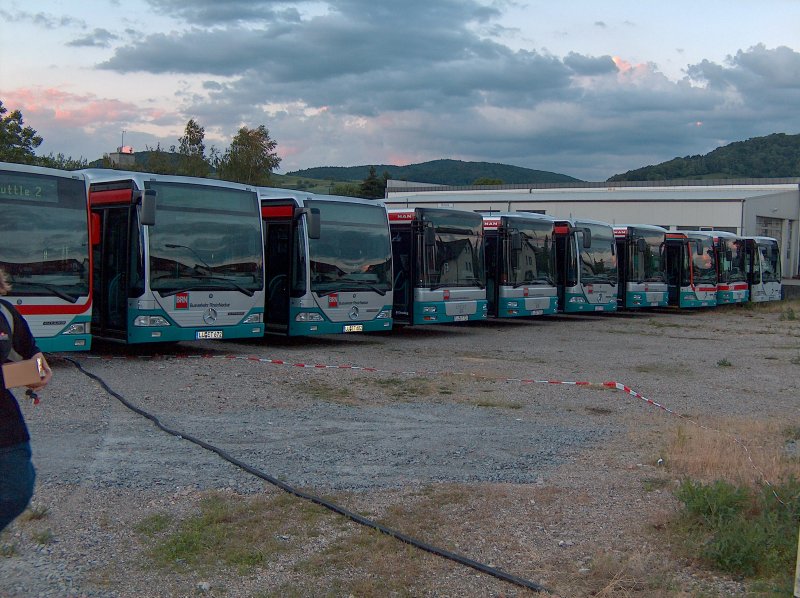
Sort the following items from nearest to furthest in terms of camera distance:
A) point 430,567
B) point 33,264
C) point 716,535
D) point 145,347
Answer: point 430,567 → point 716,535 → point 33,264 → point 145,347

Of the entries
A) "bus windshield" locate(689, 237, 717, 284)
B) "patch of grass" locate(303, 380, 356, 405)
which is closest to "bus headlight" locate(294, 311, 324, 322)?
"patch of grass" locate(303, 380, 356, 405)

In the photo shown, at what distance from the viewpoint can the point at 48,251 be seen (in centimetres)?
1335

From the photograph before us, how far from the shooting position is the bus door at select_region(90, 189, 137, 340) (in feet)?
48.8

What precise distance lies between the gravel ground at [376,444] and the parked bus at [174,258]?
62cm

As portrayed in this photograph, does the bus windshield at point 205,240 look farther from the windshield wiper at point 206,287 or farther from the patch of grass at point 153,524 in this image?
the patch of grass at point 153,524

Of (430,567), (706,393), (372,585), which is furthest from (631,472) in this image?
(706,393)

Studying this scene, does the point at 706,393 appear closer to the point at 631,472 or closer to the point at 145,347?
the point at 631,472

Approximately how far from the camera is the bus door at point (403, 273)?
20.0m

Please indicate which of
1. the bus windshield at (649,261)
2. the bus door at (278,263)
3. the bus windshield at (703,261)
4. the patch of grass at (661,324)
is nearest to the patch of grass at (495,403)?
the bus door at (278,263)

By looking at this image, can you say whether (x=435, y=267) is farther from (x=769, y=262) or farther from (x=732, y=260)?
(x=769, y=262)

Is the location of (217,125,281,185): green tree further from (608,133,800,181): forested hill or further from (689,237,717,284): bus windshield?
(608,133,800,181): forested hill

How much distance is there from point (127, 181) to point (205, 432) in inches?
283

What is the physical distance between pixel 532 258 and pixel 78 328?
13564 millimetres

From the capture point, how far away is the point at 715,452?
846 cm
